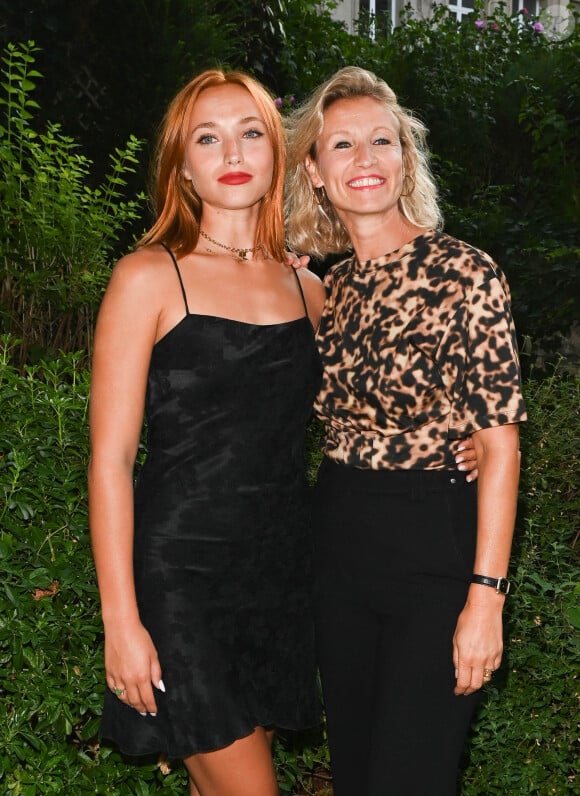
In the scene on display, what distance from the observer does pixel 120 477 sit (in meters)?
2.34

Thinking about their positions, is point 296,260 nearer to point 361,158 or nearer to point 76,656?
point 361,158

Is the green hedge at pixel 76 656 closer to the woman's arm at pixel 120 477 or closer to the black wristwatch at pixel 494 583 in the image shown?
the woman's arm at pixel 120 477

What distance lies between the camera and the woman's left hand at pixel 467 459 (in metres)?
2.43

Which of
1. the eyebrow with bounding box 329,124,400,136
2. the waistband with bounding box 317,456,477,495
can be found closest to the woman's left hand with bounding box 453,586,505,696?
the waistband with bounding box 317,456,477,495

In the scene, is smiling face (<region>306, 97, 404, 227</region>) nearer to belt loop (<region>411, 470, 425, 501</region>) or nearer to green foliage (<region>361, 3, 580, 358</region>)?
belt loop (<region>411, 470, 425, 501</region>)

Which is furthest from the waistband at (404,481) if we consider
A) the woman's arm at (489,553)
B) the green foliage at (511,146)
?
the green foliage at (511,146)

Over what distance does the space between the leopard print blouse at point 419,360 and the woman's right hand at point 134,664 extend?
2.19ft

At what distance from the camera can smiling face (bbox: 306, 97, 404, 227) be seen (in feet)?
8.84

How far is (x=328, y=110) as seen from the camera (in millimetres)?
2809

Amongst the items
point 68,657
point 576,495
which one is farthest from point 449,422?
point 576,495

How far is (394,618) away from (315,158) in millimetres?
1298

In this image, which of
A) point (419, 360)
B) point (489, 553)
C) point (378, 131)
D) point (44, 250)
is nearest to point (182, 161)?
point (378, 131)

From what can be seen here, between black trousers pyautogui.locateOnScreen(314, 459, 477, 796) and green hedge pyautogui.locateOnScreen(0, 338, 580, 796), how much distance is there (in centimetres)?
66

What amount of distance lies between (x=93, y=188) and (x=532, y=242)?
150 inches
